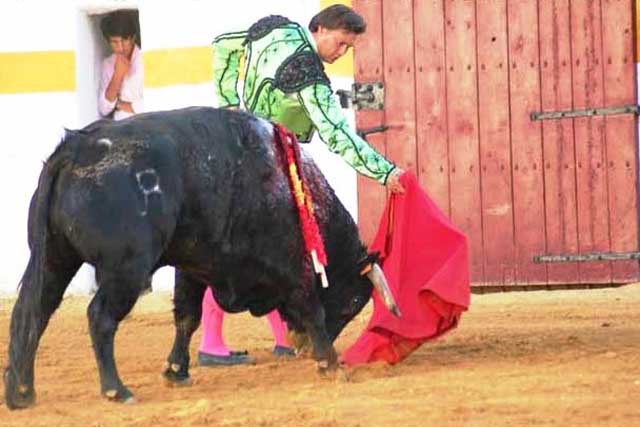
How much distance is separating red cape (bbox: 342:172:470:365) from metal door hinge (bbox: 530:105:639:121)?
355 cm

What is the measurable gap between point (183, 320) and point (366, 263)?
3.07 feet

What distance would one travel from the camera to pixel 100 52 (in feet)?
41.3

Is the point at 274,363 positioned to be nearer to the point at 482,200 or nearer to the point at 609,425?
the point at 609,425

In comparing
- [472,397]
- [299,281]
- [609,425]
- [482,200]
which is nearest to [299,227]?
[299,281]

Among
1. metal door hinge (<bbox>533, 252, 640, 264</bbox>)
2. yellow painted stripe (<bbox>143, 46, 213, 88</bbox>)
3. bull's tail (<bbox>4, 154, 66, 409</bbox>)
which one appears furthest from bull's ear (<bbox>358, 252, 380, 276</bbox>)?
yellow painted stripe (<bbox>143, 46, 213, 88</bbox>)

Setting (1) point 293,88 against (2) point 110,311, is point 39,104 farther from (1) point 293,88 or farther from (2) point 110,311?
(2) point 110,311

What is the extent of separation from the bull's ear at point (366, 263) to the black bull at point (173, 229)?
5 cm

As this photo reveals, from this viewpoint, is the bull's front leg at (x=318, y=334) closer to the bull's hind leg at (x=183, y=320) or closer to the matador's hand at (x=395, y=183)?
the bull's hind leg at (x=183, y=320)

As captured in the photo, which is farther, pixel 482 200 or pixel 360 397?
pixel 482 200

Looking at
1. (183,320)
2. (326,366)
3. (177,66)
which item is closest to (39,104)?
(177,66)

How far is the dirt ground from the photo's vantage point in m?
5.63

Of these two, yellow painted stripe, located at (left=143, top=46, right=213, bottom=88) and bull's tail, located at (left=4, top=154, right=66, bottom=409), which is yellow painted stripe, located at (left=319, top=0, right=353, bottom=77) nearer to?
yellow painted stripe, located at (left=143, top=46, right=213, bottom=88)

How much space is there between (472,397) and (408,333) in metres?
1.49

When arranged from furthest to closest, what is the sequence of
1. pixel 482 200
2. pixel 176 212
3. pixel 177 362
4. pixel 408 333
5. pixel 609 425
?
pixel 482 200
pixel 408 333
pixel 177 362
pixel 176 212
pixel 609 425
